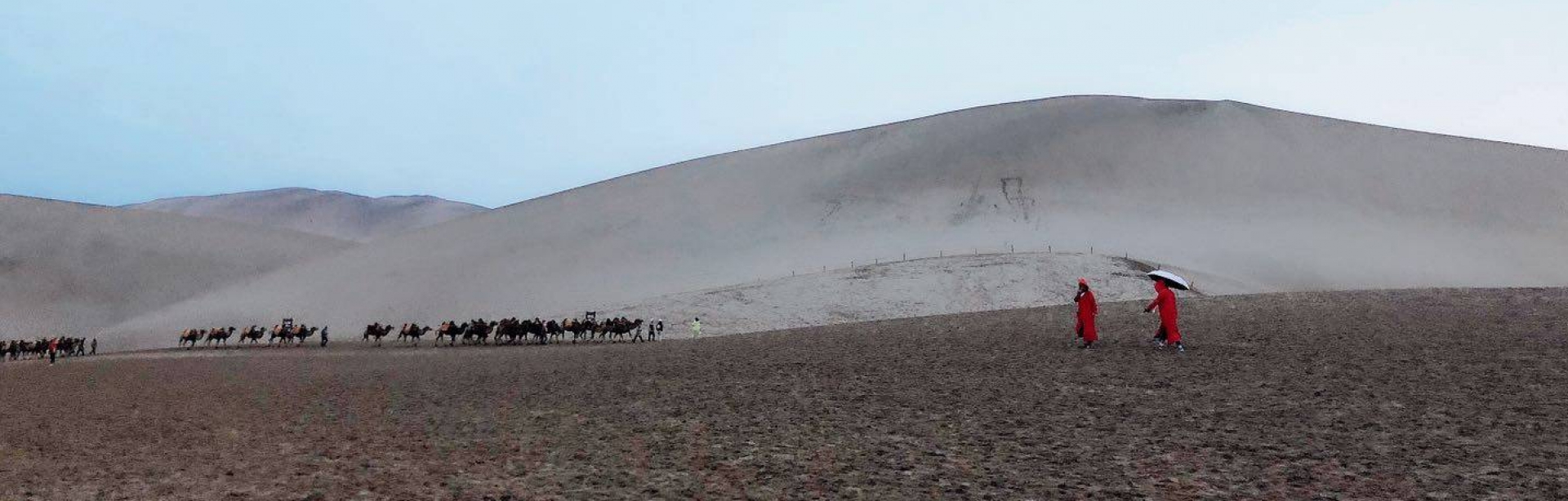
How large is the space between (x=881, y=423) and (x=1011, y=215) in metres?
56.2

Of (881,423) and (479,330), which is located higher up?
(479,330)

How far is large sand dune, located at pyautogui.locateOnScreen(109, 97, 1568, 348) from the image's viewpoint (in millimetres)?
58969

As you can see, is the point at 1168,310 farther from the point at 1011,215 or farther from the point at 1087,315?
the point at 1011,215

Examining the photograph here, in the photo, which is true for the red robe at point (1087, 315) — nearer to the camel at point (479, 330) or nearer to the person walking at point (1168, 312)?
the person walking at point (1168, 312)

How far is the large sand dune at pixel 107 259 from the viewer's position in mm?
71750

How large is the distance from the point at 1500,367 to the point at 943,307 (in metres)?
27.0

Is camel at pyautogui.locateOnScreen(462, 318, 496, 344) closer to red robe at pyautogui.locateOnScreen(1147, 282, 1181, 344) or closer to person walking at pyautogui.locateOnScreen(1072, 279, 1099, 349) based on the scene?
person walking at pyautogui.locateOnScreen(1072, 279, 1099, 349)

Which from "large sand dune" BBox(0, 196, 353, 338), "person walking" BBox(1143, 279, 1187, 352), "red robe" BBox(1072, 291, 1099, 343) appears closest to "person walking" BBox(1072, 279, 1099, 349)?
"red robe" BBox(1072, 291, 1099, 343)

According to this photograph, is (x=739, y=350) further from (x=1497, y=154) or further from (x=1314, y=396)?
(x=1497, y=154)

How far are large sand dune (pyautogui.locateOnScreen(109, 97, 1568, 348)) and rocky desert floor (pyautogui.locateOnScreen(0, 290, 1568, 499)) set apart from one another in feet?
107

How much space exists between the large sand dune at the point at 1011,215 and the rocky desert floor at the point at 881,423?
1284 inches

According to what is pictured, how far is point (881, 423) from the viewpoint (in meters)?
11.9

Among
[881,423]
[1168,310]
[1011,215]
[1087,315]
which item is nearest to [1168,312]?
[1168,310]

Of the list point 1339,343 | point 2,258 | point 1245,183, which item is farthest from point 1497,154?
point 2,258
